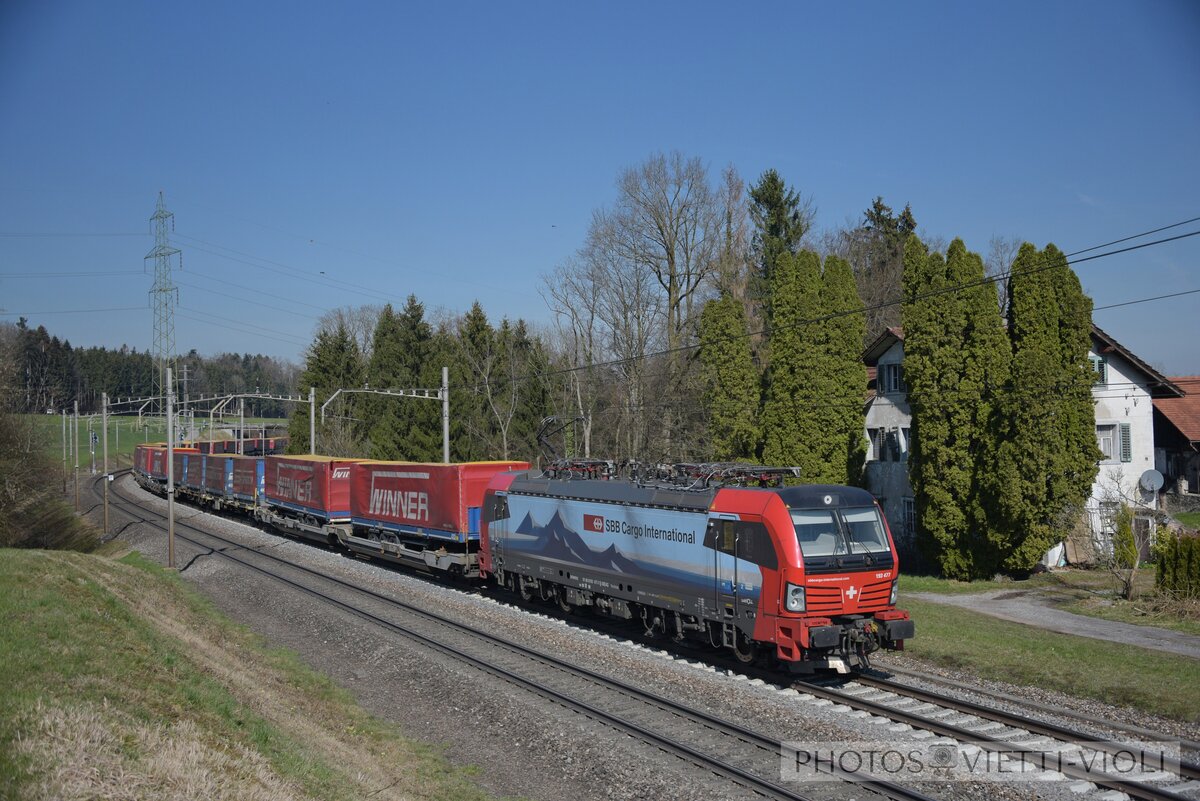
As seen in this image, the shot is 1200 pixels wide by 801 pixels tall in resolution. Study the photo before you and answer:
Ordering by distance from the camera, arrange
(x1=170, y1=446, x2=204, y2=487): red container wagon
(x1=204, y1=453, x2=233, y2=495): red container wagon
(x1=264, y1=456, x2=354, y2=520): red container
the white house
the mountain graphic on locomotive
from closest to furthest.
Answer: the mountain graphic on locomotive < the white house < (x1=264, y1=456, x2=354, y2=520): red container < (x1=204, y1=453, x2=233, y2=495): red container wagon < (x1=170, y1=446, x2=204, y2=487): red container wagon

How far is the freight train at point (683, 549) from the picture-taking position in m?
13.5

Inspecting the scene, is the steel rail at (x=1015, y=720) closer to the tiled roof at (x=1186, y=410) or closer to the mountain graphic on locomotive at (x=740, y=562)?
the mountain graphic on locomotive at (x=740, y=562)

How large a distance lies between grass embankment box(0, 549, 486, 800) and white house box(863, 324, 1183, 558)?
2294cm

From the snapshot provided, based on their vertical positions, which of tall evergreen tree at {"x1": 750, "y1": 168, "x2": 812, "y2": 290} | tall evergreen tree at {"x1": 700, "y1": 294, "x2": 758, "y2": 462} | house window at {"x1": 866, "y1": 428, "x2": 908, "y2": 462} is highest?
tall evergreen tree at {"x1": 750, "y1": 168, "x2": 812, "y2": 290}

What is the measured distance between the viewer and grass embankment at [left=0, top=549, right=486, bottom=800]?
24.8 ft

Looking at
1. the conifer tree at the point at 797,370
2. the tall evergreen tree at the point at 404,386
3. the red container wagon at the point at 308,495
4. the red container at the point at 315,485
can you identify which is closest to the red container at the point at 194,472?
the tall evergreen tree at the point at 404,386

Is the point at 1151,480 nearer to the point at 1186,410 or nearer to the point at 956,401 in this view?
the point at 956,401

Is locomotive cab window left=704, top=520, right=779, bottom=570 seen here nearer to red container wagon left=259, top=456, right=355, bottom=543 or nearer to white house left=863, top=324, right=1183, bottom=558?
white house left=863, top=324, right=1183, bottom=558

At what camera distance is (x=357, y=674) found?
52.4ft

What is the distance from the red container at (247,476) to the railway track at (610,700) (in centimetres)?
1911

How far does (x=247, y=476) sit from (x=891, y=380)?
29969 millimetres

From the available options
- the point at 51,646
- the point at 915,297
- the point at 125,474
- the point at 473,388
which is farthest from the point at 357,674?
the point at 125,474

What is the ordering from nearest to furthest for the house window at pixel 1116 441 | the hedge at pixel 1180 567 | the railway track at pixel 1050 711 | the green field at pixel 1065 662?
1. the railway track at pixel 1050 711
2. the green field at pixel 1065 662
3. the hedge at pixel 1180 567
4. the house window at pixel 1116 441

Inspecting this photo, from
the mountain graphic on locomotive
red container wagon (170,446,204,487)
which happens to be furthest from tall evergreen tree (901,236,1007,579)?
red container wagon (170,446,204,487)
